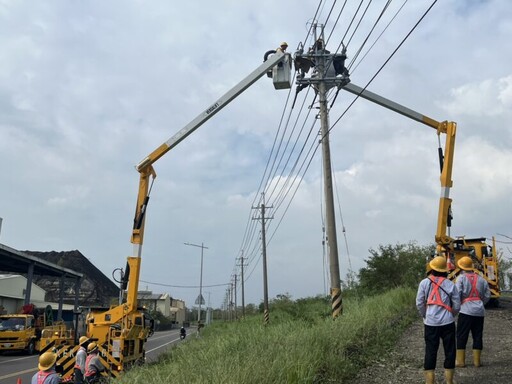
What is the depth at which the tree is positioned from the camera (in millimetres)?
28594

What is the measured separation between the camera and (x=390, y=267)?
96.4 ft

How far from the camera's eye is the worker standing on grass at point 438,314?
258 inches

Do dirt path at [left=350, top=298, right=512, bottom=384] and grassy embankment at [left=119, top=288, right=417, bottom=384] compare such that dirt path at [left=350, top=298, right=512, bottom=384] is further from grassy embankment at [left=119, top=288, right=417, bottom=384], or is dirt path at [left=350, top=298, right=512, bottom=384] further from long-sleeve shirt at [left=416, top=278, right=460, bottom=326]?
long-sleeve shirt at [left=416, top=278, right=460, bottom=326]

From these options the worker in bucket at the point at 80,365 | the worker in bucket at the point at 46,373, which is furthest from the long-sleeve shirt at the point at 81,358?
the worker in bucket at the point at 46,373

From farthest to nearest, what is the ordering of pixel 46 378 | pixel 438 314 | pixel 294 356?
pixel 294 356, pixel 46 378, pixel 438 314

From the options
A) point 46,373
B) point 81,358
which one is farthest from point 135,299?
point 46,373

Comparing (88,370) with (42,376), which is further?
(88,370)

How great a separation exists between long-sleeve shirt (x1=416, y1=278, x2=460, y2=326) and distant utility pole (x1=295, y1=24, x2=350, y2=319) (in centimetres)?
759

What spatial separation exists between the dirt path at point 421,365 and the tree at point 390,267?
1729 cm

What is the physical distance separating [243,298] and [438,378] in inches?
2088

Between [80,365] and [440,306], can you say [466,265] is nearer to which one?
[440,306]

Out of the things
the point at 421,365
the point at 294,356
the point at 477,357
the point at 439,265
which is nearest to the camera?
the point at 439,265

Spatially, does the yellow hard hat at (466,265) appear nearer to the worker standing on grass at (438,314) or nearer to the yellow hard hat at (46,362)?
the worker standing on grass at (438,314)

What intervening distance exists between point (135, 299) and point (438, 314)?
383 inches
